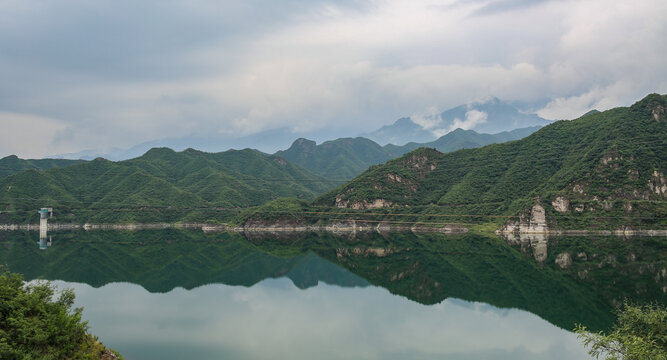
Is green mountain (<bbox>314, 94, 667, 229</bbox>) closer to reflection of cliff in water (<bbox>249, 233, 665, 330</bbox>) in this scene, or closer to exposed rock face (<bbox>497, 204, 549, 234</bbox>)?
exposed rock face (<bbox>497, 204, 549, 234</bbox>)

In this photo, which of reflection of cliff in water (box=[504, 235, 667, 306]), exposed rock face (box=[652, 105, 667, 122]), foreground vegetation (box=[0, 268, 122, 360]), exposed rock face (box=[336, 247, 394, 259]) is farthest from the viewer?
exposed rock face (box=[652, 105, 667, 122])

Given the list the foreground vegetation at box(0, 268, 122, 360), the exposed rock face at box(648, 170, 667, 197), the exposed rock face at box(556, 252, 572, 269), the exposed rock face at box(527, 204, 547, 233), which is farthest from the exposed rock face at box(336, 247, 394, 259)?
the exposed rock face at box(648, 170, 667, 197)

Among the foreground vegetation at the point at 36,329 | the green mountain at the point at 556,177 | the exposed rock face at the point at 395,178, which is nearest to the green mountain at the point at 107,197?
the green mountain at the point at 556,177

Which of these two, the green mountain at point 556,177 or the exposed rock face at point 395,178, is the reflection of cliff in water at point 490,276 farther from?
the exposed rock face at point 395,178

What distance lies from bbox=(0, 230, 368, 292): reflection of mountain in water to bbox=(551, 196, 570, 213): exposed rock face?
194 feet

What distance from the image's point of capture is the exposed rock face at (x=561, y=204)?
102 metres

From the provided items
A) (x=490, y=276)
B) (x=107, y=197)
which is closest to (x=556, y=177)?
(x=490, y=276)

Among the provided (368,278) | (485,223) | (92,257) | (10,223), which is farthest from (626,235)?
(10,223)

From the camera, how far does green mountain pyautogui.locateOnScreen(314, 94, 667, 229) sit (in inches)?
3871

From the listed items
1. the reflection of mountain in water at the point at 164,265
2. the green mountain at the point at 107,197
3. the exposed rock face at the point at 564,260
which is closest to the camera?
the reflection of mountain in water at the point at 164,265

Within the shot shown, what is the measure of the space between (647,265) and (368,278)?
1269 inches

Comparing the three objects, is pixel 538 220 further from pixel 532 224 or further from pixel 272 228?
pixel 272 228

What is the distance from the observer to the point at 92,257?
75438 mm

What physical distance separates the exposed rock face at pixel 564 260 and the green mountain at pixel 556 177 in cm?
3449
